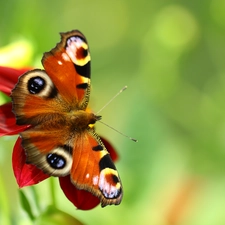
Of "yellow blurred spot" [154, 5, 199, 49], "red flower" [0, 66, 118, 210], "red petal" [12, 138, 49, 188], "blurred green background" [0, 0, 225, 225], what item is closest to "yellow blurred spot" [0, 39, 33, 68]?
"blurred green background" [0, 0, 225, 225]

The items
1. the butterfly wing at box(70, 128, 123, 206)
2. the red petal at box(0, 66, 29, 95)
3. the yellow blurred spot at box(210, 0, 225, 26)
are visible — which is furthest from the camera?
the yellow blurred spot at box(210, 0, 225, 26)

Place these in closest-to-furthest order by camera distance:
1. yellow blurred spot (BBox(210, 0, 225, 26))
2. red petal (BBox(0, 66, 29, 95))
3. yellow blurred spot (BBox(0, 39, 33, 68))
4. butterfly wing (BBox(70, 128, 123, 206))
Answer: butterfly wing (BBox(70, 128, 123, 206))
red petal (BBox(0, 66, 29, 95))
yellow blurred spot (BBox(0, 39, 33, 68))
yellow blurred spot (BBox(210, 0, 225, 26))

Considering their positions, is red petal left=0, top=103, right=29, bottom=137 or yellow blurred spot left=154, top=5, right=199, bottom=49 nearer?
red petal left=0, top=103, right=29, bottom=137

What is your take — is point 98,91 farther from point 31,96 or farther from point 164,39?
point 31,96

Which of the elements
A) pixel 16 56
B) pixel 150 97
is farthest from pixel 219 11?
pixel 16 56

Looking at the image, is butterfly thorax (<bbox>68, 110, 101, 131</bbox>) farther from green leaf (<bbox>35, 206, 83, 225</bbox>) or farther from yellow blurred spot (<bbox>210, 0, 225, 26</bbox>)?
yellow blurred spot (<bbox>210, 0, 225, 26</bbox>)

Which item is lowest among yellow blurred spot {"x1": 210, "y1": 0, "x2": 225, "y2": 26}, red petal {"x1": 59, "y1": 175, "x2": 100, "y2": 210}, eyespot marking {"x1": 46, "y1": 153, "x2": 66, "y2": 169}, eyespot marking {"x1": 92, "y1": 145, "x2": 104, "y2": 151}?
red petal {"x1": 59, "y1": 175, "x2": 100, "y2": 210}

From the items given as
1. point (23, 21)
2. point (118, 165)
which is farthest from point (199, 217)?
point (23, 21)

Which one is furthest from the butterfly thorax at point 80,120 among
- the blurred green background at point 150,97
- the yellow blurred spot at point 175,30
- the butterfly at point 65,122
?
the yellow blurred spot at point 175,30
